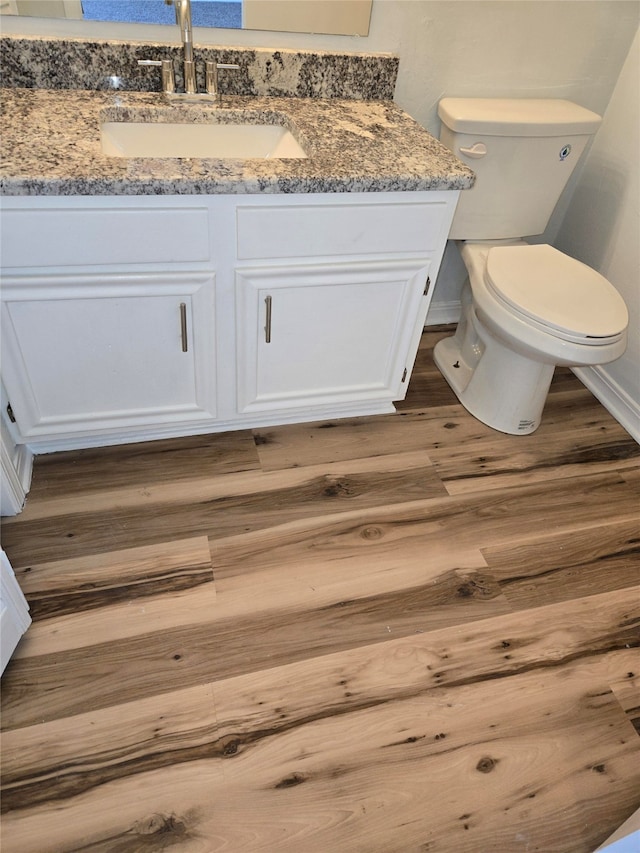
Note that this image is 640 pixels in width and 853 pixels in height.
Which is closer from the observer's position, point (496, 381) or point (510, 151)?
point (510, 151)

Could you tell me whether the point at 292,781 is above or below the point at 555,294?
below

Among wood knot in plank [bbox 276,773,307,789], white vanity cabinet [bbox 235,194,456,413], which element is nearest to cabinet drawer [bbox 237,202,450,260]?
white vanity cabinet [bbox 235,194,456,413]

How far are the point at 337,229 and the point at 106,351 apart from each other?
65cm

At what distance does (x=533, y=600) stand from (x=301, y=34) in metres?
1.64

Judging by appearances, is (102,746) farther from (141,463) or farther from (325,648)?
(141,463)

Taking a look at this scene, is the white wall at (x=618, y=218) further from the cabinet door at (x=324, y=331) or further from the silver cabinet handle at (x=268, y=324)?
the silver cabinet handle at (x=268, y=324)

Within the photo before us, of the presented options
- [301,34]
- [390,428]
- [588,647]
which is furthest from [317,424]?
[301,34]

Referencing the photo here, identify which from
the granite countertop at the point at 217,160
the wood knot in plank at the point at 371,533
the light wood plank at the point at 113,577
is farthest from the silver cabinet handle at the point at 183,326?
the wood knot in plank at the point at 371,533

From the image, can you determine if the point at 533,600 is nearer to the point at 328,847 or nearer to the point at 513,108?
the point at 328,847

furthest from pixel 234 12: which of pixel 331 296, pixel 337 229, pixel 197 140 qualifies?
pixel 331 296

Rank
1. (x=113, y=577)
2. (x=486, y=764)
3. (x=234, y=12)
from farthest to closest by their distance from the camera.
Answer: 1. (x=234, y=12)
2. (x=113, y=577)
3. (x=486, y=764)

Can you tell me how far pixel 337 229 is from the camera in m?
1.46

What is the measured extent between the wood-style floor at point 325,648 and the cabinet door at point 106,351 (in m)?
0.18

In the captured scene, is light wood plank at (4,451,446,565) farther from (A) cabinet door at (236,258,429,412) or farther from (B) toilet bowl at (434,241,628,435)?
(B) toilet bowl at (434,241,628,435)
